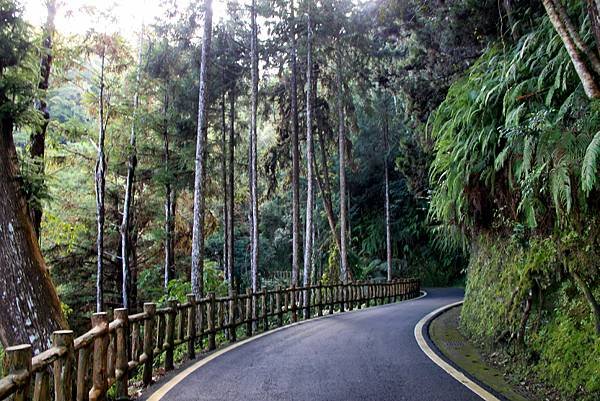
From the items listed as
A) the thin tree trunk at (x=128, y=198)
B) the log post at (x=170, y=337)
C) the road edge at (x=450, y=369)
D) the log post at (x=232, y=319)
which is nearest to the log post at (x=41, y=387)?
the log post at (x=170, y=337)

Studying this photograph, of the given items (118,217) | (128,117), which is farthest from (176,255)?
(128,117)

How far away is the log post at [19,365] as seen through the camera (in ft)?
11.0

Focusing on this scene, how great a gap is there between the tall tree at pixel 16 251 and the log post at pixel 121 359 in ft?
6.12

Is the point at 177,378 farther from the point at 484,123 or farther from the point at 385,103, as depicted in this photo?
the point at 385,103

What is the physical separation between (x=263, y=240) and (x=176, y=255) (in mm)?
15073

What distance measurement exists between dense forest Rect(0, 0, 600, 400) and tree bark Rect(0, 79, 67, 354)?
2 cm

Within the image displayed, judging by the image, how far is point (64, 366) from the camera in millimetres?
4258

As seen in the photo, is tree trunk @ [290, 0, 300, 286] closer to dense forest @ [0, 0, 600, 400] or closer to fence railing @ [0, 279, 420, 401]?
dense forest @ [0, 0, 600, 400]

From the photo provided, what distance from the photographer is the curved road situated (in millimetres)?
5461

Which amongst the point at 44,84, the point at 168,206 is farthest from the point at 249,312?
the point at 168,206

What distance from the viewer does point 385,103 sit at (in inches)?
1201

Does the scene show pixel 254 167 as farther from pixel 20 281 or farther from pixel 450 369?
pixel 450 369

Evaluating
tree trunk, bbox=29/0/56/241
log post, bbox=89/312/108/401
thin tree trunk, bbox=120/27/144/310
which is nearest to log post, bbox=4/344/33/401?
log post, bbox=89/312/108/401

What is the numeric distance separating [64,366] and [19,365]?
0.94 metres
